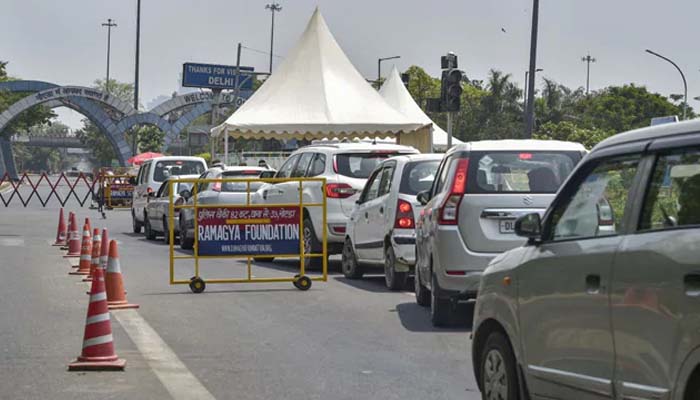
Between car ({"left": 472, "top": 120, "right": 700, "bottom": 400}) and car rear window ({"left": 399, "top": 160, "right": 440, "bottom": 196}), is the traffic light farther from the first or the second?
car ({"left": 472, "top": 120, "right": 700, "bottom": 400})

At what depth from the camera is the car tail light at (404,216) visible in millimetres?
16109

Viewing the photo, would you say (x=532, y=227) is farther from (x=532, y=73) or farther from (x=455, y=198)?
(x=532, y=73)

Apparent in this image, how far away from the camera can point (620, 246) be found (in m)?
6.03

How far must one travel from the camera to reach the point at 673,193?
579cm

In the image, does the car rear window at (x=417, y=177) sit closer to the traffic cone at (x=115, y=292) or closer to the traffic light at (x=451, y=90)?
the traffic cone at (x=115, y=292)

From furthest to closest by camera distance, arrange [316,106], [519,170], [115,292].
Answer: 1. [316,106]
2. [115,292]
3. [519,170]

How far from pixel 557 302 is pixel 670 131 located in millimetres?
1152

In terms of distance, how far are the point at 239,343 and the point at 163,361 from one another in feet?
4.13

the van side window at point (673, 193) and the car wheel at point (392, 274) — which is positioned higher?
the van side window at point (673, 193)

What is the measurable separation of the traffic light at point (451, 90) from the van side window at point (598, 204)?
633 inches

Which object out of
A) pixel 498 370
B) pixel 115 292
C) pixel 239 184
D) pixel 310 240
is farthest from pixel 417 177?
pixel 498 370

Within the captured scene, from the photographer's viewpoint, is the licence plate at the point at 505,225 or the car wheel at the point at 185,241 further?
the car wheel at the point at 185,241

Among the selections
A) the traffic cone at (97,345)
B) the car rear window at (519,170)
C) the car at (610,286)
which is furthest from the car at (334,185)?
the car at (610,286)

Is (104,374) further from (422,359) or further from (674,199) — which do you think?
(674,199)
